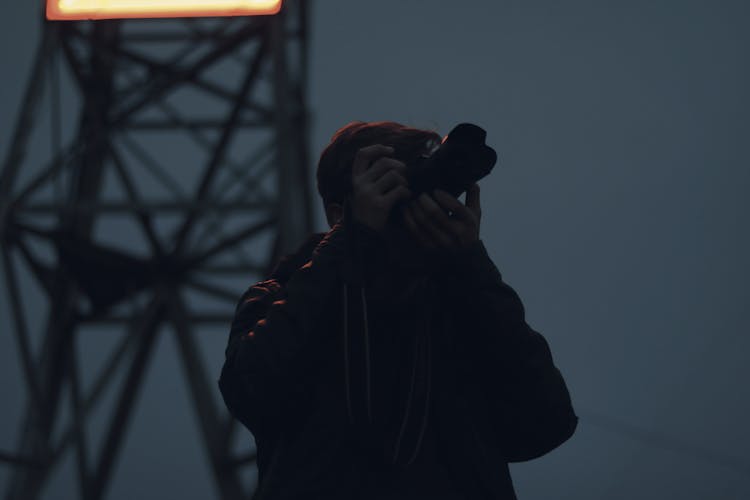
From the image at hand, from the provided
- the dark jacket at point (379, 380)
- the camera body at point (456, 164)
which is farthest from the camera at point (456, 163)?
the dark jacket at point (379, 380)

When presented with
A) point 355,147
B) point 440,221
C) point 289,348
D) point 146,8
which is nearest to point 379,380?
point 289,348

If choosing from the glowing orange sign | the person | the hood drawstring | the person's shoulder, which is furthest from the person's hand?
the glowing orange sign

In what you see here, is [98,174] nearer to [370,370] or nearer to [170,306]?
[170,306]

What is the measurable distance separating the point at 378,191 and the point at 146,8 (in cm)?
385

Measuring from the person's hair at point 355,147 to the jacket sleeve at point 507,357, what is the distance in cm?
26

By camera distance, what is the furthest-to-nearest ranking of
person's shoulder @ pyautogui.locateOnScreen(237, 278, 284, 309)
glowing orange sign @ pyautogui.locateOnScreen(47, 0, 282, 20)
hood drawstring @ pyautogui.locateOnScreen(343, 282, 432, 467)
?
glowing orange sign @ pyautogui.locateOnScreen(47, 0, 282, 20) < person's shoulder @ pyautogui.locateOnScreen(237, 278, 284, 309) < hood drawstring @ pyautogui.locateOnScreen(343, 282, 432, 467)

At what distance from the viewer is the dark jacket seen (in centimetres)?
121

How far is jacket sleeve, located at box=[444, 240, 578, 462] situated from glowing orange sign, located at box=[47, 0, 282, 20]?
3780 mm

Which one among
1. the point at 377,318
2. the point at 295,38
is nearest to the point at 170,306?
the point at 295,38

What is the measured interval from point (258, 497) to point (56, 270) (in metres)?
4.23

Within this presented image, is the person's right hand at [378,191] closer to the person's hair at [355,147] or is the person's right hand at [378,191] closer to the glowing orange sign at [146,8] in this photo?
the person's hair at [355,147]

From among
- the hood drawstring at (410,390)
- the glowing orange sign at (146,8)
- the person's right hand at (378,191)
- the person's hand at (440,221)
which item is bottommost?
the hood drawstring at (410,390)

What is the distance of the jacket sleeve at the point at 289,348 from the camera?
122 cm

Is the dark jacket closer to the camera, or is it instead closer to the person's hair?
the camera
